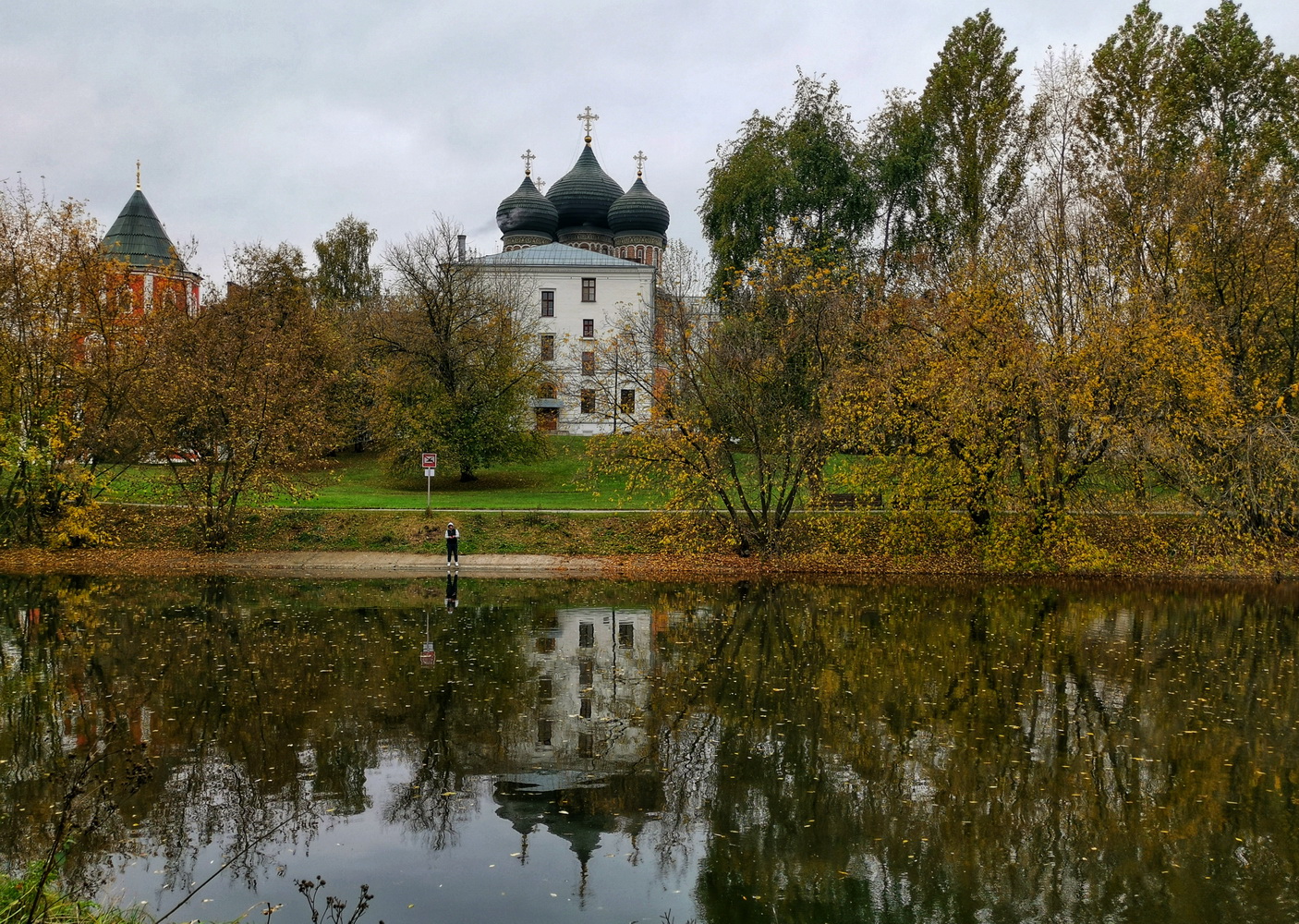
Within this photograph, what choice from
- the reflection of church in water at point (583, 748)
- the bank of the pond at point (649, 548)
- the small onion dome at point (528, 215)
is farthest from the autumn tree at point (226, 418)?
the small onion dome at point (528, 215)

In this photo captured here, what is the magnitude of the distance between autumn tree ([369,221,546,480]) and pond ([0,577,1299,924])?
2079 centimetres

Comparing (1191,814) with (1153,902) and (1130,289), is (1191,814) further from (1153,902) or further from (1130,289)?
(1130,289)

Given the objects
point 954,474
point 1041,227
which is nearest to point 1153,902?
point 954,474

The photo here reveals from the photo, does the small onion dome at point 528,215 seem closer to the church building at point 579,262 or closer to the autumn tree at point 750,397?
the church building at point 579,262

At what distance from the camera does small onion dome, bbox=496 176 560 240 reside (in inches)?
2534

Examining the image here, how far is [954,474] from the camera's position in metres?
26.6

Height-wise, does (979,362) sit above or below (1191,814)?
above

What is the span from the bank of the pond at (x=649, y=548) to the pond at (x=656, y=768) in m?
7.71

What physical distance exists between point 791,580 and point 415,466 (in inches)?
743

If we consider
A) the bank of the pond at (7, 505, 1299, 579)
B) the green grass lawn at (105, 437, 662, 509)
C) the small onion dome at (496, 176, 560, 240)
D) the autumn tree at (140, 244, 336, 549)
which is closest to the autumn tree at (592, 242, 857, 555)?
the bank of the pond at (7, 505, 1299, 579)

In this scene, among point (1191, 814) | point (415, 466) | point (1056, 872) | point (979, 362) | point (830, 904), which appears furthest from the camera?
point (415, 466)

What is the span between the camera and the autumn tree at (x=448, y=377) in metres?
39.4

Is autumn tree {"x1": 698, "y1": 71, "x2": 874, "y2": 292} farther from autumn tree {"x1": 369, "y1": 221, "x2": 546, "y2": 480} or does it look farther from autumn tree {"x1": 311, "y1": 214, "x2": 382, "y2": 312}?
autumn tree {"x1": 311, "y1": 214, "x2": 382, "y2": 312}

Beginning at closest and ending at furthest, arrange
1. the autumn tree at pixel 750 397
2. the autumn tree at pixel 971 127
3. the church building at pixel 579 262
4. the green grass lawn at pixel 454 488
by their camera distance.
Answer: the autumn tree at pixel 750 397
the green grass lawn at pixel 454 488
the autumn tree at pixel 971 127
the church building at pixel 579 262
